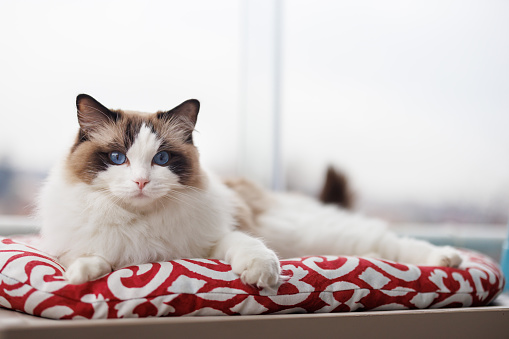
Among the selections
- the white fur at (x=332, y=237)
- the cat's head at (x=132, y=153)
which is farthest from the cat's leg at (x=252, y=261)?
the white fur at (x=332, y=237)

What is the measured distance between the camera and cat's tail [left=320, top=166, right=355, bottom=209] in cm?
209

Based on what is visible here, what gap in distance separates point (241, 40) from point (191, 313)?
1.92 m

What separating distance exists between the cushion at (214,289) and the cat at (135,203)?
0.05m

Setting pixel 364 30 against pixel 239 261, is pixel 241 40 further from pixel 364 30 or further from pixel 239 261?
pixel 239 261

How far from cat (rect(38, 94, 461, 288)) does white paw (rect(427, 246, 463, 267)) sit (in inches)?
24.9

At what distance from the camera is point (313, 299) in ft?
3.76

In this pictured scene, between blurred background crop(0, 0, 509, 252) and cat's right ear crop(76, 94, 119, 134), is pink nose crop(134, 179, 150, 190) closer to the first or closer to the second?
cat's right ear crop(76, 94, 119, 134)

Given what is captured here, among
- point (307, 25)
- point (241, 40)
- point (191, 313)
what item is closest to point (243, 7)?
point (241, 40)

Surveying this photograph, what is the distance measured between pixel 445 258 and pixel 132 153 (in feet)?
3.41

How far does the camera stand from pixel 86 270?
3.47ft

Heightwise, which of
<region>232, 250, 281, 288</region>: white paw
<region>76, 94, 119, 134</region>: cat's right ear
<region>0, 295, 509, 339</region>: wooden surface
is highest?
<region>76, 94, 119, 134</region>: cat's right ear

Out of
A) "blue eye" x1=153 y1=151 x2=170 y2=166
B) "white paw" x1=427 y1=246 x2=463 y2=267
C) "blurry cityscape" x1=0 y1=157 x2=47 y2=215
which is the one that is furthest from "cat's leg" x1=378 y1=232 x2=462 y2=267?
"blurry cityscape" x1=0 y1=157 x2=47 y2=215

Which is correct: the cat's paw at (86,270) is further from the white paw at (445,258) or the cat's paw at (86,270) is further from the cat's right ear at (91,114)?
the white paw at (445,258)

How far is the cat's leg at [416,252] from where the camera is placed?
4.80 ft
